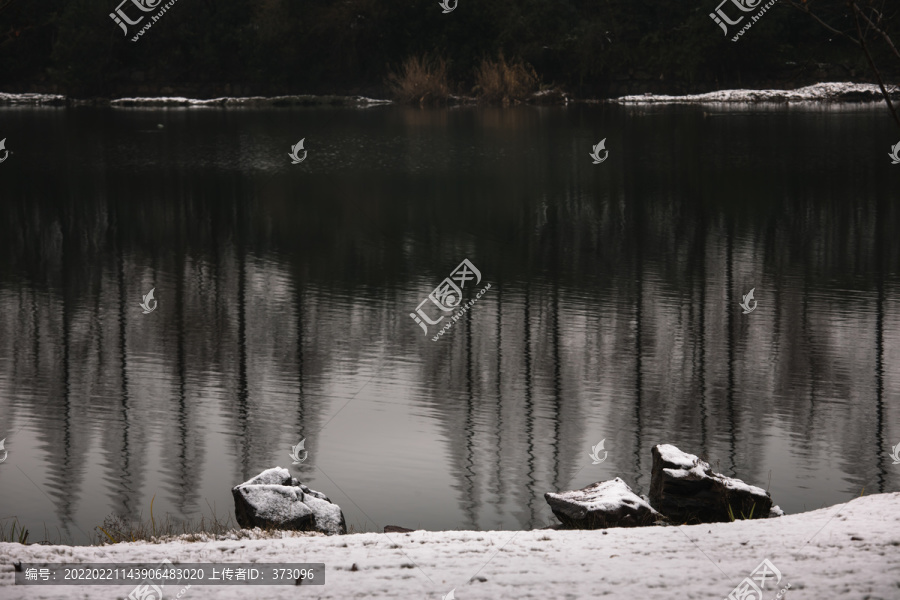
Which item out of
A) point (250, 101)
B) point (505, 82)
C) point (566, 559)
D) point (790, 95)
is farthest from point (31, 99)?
point (566, 559)

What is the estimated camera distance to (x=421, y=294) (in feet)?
36.3

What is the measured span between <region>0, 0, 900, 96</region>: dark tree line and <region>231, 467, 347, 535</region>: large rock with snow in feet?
131

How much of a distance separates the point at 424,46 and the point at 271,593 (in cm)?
4622

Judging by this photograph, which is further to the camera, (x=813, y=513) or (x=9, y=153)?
(x=9, y=153)

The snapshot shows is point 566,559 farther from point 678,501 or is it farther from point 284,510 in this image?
point 284,510

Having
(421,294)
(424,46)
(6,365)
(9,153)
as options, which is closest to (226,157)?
(9,153)

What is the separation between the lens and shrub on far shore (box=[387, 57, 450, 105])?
146 ft

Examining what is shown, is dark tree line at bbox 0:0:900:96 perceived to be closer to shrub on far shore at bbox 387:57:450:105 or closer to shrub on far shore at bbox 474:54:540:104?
shrub on far shore at bbox 474:54:540:104

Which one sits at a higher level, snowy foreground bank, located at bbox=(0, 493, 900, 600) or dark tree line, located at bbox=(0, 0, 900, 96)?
dark tree line, located at bbox=(0, 0, 900, 96)

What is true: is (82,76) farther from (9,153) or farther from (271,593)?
(271,593)

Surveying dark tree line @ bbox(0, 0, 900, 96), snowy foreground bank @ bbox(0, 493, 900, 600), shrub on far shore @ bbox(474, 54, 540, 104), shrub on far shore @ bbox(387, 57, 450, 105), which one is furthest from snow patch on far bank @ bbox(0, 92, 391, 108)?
snowy foreground bank @ bbox(0, 493, 900, 600)

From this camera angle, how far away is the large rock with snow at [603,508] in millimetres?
5324

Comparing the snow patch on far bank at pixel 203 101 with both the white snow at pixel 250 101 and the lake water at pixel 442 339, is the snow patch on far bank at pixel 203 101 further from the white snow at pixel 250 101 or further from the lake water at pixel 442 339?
the lake water at pixel 442 339

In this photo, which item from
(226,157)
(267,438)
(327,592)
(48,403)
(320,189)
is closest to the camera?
(327,592)
